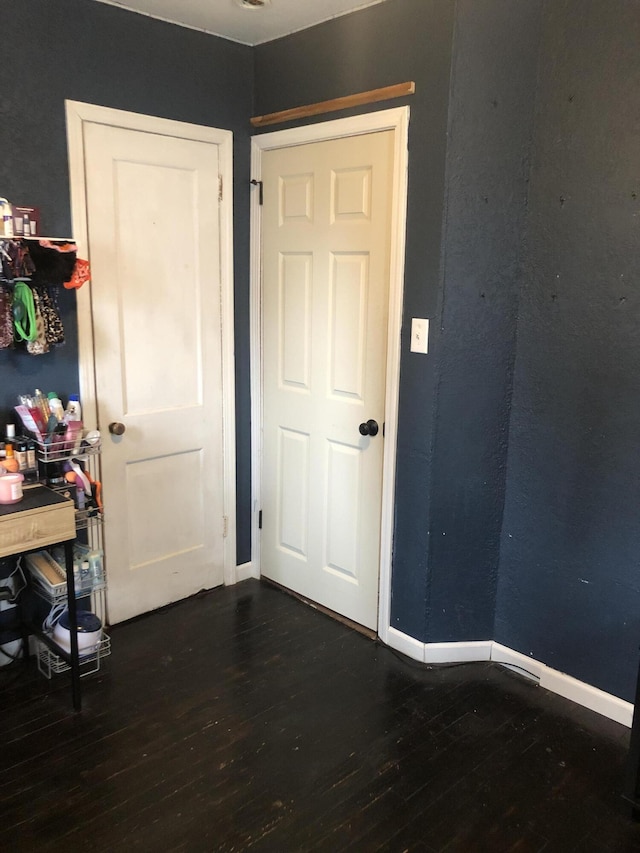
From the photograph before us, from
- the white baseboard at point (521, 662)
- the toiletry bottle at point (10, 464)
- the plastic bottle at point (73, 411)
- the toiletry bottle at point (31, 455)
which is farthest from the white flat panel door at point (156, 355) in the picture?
the white baseboard at point (521, 662)

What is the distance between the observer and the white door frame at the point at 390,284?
250 centimetres

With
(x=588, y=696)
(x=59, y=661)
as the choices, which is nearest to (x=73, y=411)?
(x=59, y=661)

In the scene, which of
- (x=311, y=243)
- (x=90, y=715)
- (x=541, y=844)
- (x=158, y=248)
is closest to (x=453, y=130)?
(x=311, y=243)

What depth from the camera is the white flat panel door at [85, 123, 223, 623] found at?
2.68m

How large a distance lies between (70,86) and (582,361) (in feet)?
6.82

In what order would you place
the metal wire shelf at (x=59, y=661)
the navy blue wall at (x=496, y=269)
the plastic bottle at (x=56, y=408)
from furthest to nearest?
the metal wire shelf at (x=59, y=661)
the plastic bottle at (x=56, y=408)
the navy blue wall at (x=496, y=269)

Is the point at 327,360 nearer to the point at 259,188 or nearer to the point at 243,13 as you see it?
the point at 259,188

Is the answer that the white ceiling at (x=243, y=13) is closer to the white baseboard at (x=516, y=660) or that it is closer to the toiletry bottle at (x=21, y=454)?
the toiletry bottle at (x=21, y=454)

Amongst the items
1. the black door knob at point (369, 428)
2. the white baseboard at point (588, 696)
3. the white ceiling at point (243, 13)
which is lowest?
the white baseboard at point (588, 696)

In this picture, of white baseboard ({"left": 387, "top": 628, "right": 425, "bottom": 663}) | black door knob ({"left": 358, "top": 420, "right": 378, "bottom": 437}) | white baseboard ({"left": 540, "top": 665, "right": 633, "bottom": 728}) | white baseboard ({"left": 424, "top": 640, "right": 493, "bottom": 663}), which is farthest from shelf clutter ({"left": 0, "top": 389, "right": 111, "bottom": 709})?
white baseboard ({"left": 540, "top": 665, "right": 633, "bottom": 728})

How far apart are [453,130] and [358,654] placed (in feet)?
6.67

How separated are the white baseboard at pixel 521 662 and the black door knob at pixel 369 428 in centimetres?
83

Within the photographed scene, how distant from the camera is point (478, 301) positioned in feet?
8.11

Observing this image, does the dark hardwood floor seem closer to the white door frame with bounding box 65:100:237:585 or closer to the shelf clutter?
the shelf clutter
